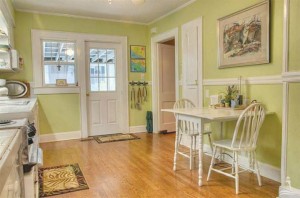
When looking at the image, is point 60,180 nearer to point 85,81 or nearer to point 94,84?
point 85,81

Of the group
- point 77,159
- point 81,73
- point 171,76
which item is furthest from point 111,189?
point 171,76

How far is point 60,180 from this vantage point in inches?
108

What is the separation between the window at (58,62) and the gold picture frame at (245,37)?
2.95 metres

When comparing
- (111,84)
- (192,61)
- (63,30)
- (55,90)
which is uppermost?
(63,30)

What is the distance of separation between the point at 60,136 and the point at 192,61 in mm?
2969

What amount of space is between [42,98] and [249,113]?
375 cm

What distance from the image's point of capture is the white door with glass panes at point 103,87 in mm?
5027

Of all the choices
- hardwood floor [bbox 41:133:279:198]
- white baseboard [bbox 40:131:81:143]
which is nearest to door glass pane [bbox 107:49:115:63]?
white baseboard [bbox 40:131:81:143]

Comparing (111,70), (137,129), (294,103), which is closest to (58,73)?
(111,70)

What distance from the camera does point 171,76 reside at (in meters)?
5.43

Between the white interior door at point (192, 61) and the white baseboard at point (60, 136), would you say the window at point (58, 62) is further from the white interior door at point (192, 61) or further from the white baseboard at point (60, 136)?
the white interior door at point (192, 61)

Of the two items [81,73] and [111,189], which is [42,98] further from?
[111,189]

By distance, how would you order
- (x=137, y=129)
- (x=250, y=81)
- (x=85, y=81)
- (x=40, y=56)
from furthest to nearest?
1. (x=137, y=129)
2. (x=85, y=81)
3. (x=40, y=56)
4. (x=250, y=81)

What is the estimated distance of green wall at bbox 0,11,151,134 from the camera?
4375 mm
